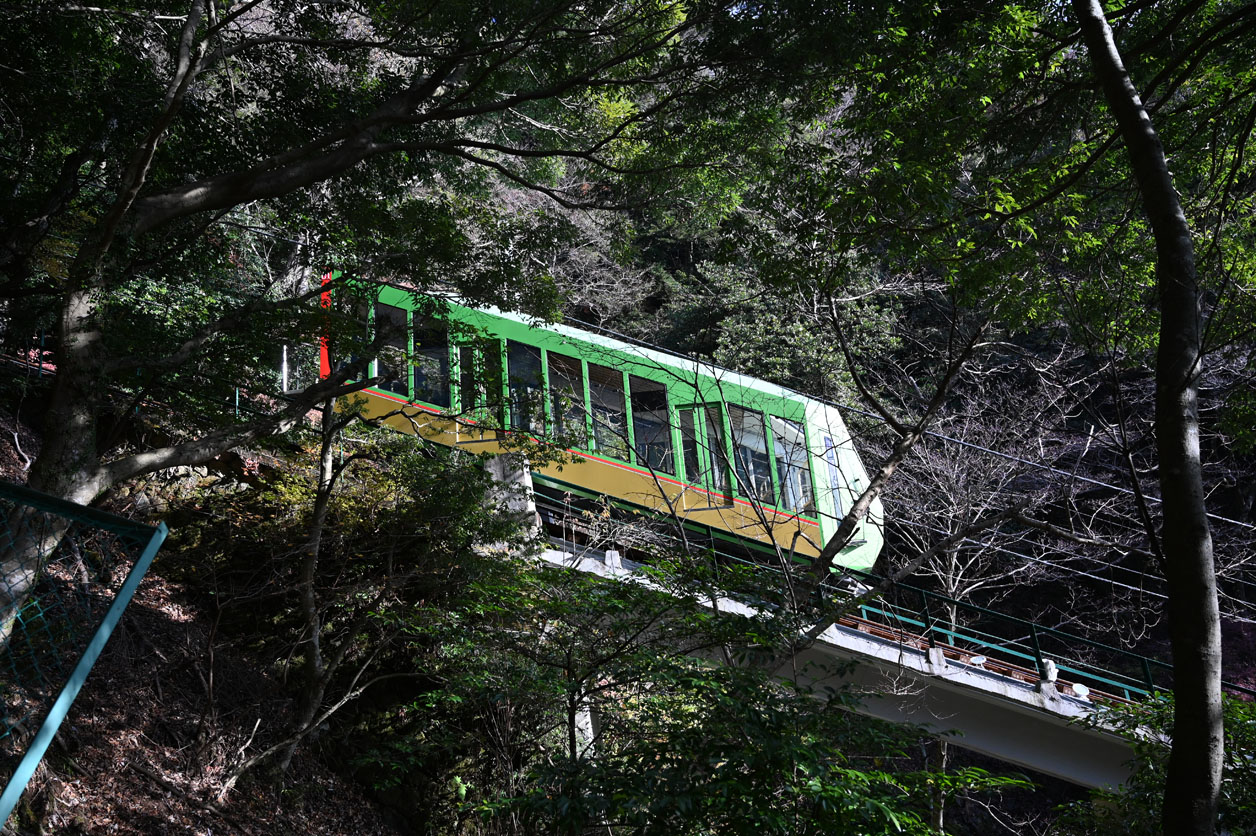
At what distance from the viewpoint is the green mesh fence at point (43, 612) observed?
3.35 m

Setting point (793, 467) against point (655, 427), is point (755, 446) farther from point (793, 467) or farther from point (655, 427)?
point (655, 427)

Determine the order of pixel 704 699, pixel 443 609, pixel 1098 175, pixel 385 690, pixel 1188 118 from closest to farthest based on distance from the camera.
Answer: pixel 704 699 → pixel 1188 118 → pixel 1098 175 → pixel 443 609 → pixel 385 690

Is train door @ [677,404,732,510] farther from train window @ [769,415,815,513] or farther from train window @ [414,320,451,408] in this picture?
train window @ [414,320,451,408]

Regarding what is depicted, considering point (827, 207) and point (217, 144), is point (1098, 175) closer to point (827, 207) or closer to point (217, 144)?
point (827, 207)

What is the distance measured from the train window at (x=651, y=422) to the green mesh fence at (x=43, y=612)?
7747 millimetres

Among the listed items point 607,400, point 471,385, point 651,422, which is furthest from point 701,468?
point 471,385

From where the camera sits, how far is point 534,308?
28.8 feet

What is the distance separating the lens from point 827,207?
7.16 metres

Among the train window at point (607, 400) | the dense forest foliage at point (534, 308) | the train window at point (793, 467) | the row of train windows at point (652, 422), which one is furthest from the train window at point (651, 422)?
the dense forest foliage at point (534, 308)

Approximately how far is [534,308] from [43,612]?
15.6 ft

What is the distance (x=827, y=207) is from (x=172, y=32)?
6.70 m

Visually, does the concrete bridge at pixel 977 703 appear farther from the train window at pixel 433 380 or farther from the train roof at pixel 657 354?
the train roof at pixel 657 354

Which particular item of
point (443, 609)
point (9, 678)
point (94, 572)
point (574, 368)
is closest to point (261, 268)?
point (574, 368)

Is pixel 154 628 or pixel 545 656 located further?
pixel 154 628
